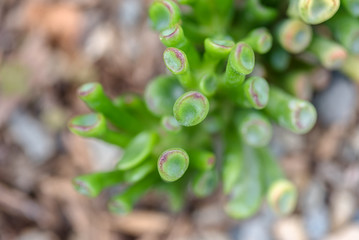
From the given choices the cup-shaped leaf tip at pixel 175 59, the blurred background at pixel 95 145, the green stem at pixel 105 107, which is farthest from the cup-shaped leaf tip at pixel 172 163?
the blurred background at pixel 95 145

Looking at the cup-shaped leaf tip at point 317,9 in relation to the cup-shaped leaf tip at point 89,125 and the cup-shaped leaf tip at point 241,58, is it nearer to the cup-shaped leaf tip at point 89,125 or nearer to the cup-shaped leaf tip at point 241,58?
the cup-shaped leaf tip at point 241,58

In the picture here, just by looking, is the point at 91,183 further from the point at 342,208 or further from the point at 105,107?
the point at 342,208

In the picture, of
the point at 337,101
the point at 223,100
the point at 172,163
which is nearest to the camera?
the point at 172,163

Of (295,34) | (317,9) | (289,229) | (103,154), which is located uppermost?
(317,9)

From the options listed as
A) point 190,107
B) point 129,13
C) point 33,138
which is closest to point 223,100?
point 190,107

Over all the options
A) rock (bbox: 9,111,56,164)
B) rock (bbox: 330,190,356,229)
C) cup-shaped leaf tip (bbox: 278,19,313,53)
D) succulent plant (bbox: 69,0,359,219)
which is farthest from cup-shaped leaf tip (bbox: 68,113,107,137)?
rock (bbox: 330,190,356,229)

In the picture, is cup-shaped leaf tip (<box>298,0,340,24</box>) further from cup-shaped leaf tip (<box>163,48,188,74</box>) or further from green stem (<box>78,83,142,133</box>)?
green stem (<box>78,83,142,133</box>)
